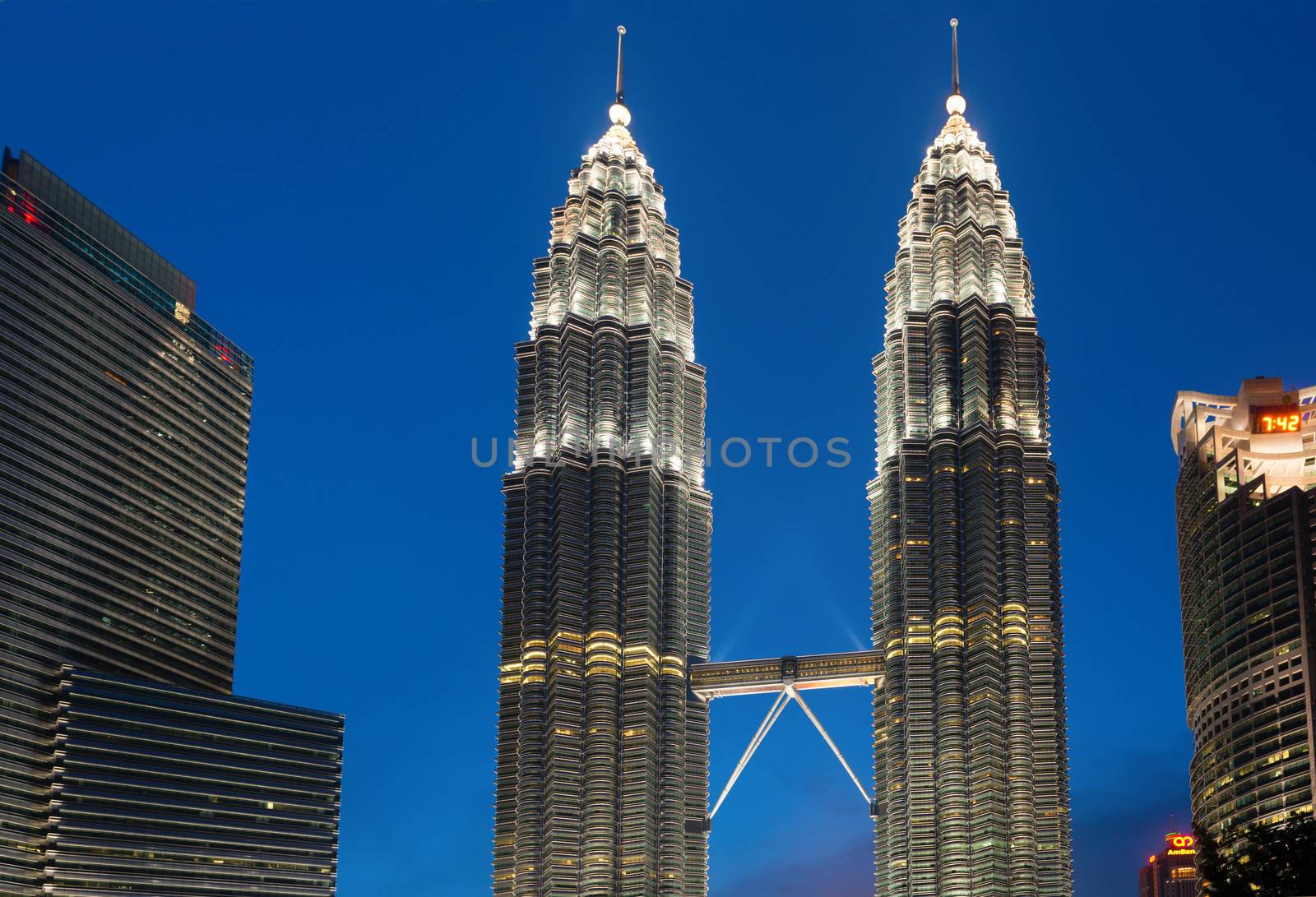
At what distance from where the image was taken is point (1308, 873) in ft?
339

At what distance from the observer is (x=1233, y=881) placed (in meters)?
107

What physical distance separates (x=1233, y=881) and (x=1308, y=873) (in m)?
4.96
